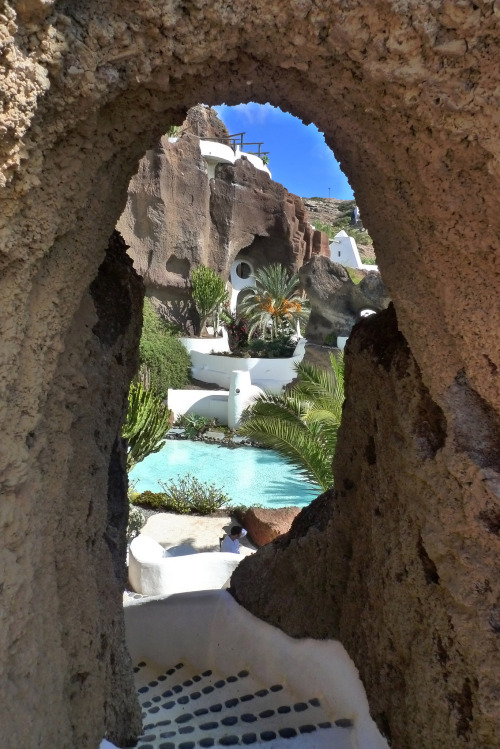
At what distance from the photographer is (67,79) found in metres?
1.86

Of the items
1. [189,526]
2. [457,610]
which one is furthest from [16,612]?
[189,526]

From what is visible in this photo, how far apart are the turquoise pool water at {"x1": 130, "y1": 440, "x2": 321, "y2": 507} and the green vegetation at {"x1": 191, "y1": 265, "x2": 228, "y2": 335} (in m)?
7.07

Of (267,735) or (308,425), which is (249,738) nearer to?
(267,735)

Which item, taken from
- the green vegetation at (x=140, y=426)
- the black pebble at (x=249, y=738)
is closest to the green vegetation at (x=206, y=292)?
the green vegetation at (x=140, y=426)

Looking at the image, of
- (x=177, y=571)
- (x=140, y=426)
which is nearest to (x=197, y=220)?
(x=140, y=426)

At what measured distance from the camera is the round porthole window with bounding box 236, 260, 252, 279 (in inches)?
1019

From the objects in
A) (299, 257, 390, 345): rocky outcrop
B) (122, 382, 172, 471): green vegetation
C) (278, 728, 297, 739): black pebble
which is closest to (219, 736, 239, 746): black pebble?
(278, 728, 297, 739): black pebble

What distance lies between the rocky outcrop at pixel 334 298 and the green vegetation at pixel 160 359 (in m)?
4.20

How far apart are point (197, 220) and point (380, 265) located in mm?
19904

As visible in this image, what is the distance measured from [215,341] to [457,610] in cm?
1828

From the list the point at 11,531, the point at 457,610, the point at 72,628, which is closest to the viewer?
the point at 11,531

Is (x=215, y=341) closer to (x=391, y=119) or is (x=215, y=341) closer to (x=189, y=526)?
(x=189, y=526)

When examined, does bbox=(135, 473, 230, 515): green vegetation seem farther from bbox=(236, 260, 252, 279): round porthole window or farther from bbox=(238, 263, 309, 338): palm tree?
bbox=(236, 260, 252, 279): round porthole window

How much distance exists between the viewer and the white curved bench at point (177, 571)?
595cm
